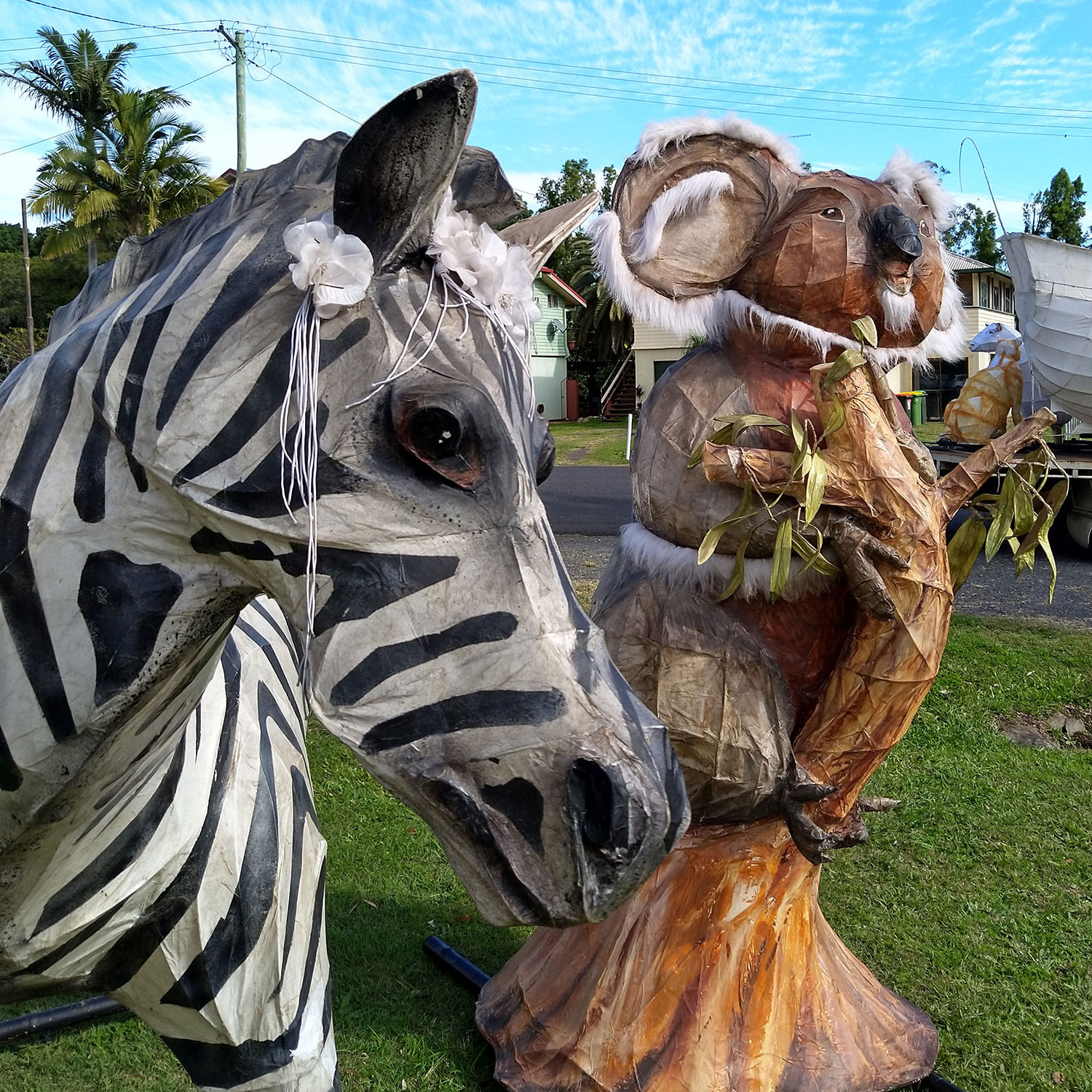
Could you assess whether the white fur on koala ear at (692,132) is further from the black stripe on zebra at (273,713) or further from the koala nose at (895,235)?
the black stripe on zebra at (273,713)

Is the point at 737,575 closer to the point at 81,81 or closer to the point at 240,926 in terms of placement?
the point at 240,926

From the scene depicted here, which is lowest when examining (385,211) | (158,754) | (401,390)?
(158,754)

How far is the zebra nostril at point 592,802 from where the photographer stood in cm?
108

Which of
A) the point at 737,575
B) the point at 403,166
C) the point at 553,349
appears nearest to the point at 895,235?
the point at 737,575

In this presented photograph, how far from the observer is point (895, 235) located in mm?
2400

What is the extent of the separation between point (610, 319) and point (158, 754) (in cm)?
2939

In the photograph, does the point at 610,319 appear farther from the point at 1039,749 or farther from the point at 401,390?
the point at 401,390

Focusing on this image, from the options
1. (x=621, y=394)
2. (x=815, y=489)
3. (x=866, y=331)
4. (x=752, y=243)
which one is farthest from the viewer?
(x=621, y=394)

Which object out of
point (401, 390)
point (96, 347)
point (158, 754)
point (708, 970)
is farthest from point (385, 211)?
point (708, 970)

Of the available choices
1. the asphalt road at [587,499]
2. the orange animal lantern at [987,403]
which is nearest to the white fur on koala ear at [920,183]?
the orange animal lantern at [987,403]

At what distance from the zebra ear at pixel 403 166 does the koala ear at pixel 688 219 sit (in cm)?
150

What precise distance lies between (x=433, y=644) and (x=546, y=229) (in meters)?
0.68

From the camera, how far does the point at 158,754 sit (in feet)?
4.74

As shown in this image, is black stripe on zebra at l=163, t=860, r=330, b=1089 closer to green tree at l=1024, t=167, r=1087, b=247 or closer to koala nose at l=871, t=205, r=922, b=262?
koala nose at l=871, t=205, r=922, b=262
